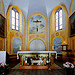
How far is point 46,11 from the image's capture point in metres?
13.6

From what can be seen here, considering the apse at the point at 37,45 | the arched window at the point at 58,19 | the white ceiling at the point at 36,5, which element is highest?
the white ceiling at the point at 36,5

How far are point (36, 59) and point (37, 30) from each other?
4.93m

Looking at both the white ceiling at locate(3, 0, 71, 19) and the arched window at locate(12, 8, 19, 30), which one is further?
the white ceiling at locate(3, 0, 71, 19)

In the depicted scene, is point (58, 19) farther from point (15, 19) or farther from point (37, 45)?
point (15, 19)

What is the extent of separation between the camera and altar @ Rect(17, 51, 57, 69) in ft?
23.2

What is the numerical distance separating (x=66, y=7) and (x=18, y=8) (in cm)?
655

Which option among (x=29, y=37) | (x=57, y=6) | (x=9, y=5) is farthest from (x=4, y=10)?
(x=57, y=6)

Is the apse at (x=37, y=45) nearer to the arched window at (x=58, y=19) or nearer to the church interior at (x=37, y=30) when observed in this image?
the church interior at (x=37, y=30)

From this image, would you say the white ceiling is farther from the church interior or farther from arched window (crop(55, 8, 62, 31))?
arched window (crop(55, 8, 62, 31))

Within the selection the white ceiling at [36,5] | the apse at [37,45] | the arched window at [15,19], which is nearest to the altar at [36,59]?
the apse at [37,45]

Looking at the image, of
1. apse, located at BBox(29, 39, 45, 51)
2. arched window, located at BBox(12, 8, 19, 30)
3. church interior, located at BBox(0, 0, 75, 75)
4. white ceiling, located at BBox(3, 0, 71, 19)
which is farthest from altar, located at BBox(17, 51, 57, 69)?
white ceiling, located at BBox(3, 0, 71, 19)

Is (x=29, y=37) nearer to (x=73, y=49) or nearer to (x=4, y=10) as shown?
(x=4, y=10)

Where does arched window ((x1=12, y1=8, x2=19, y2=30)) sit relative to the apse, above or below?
above

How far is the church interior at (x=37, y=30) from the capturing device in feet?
31.1
